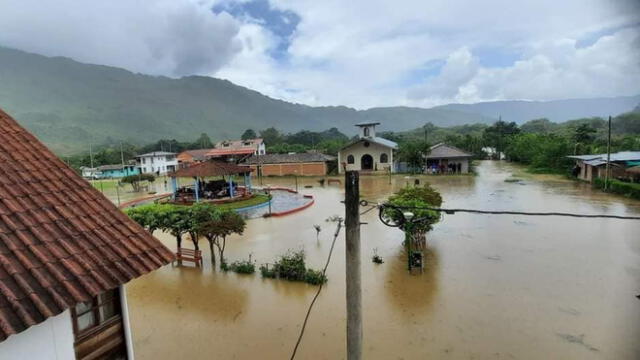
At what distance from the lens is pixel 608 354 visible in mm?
6840

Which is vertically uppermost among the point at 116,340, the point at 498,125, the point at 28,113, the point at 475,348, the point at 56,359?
the point at 28,113

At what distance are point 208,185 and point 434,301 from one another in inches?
892

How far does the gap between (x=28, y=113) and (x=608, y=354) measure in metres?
243

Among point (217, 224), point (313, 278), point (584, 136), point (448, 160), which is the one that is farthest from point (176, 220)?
point (584, 136)

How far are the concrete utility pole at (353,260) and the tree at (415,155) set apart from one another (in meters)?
40.2

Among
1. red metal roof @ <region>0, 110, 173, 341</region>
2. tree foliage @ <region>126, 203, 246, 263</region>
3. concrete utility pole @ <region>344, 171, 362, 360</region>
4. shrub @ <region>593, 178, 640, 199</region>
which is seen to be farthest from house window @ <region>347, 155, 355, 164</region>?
red metal roof @ <region>0, 110, 173, 341</region>

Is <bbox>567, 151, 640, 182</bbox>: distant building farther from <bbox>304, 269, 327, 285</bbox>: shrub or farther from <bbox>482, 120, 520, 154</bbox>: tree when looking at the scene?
<bbox>482, 120, 520, 154</bbox>: tree

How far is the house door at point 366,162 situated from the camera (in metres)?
47.9

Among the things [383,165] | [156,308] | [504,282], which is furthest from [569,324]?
[383,165]

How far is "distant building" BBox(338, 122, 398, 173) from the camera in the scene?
153 feet

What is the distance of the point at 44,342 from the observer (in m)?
3.18

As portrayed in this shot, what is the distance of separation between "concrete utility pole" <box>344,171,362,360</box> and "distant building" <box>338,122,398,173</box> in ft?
139

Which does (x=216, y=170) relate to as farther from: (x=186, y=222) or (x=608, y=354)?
(x=608, y=354)

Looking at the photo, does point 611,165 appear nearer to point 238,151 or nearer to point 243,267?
point 243,267
